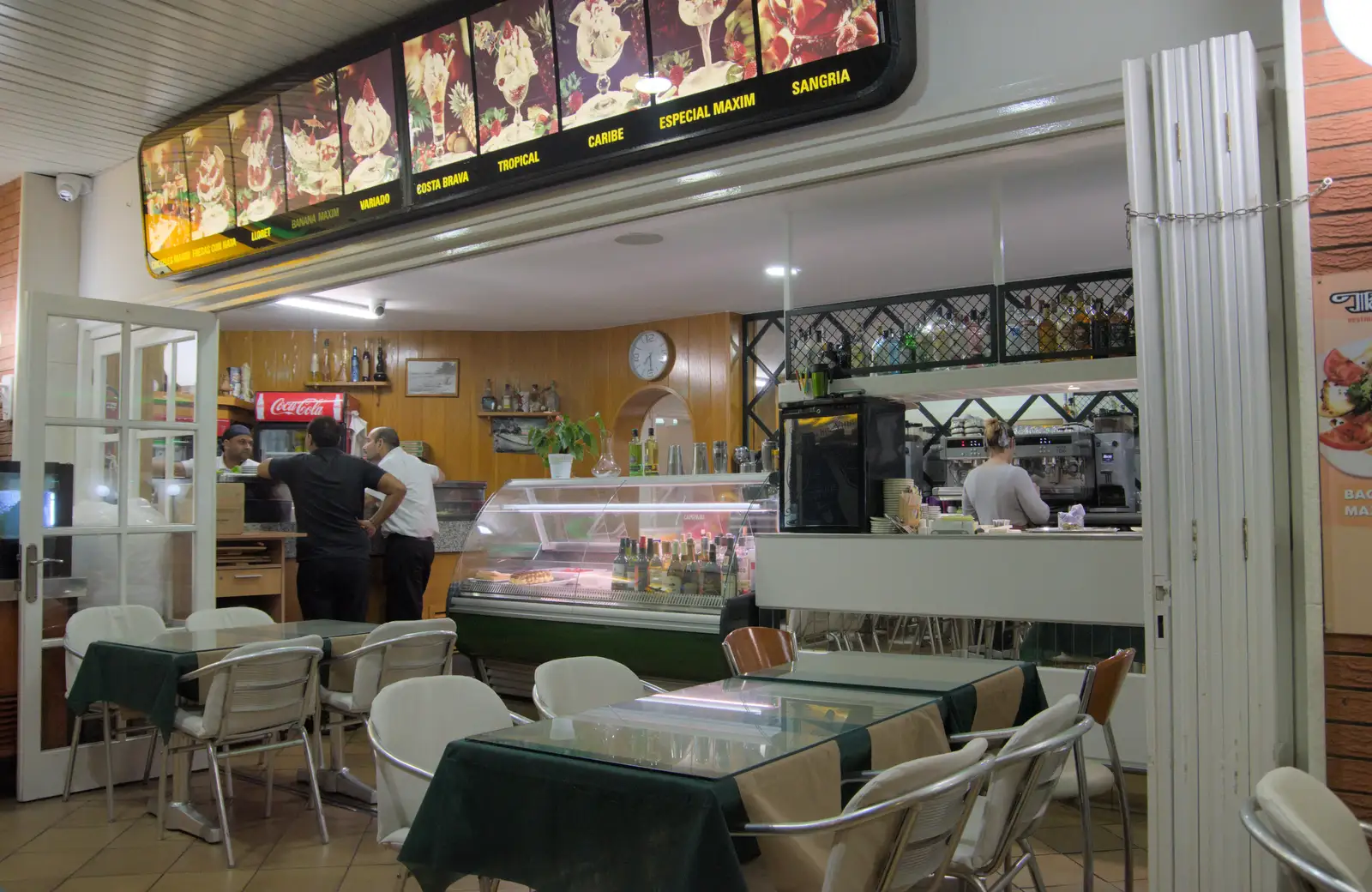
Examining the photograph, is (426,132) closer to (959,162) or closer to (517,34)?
(517,34)

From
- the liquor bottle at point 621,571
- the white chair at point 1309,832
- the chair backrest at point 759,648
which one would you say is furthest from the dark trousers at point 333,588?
the white chair at point 1309,832

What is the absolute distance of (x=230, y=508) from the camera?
583 cm

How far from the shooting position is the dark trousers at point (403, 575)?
21.3 feet

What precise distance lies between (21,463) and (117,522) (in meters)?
0.52

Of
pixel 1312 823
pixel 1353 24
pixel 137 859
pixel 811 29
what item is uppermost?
pixel 811 29

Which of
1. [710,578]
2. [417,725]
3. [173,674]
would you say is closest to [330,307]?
[710,578]

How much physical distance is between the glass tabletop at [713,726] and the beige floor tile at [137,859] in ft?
7.04

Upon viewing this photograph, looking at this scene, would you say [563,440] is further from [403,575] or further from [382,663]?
[382,663]

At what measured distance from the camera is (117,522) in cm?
513

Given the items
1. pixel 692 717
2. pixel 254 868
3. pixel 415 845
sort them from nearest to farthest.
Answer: pixel 415 845, pixel 692 717, pixel 254 868

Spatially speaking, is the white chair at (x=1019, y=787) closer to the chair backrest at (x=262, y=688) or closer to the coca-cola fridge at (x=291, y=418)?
the chair backrest at (x=262, y=688)

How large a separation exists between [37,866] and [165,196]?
142 inches

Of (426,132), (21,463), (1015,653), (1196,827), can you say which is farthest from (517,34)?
(1196,827)

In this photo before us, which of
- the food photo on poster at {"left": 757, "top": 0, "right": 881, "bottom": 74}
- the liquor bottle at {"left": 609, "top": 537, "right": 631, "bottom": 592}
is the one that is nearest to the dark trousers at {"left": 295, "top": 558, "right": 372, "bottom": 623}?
the liquor bottle at {"left": 609, "top": 537, "right": 631, "bottom": 592}
